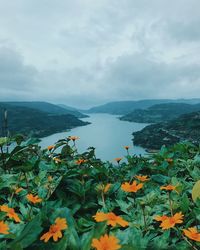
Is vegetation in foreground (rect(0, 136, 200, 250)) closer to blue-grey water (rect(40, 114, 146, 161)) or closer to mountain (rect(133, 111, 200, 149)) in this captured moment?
blue-grey water (rect(40, 114, 146, 161))

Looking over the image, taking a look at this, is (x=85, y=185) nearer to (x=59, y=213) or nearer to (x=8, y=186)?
(x=8, y=186)

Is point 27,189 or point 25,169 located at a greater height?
point 25,169

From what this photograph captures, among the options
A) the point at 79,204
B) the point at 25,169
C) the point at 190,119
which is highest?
the point at 25,169

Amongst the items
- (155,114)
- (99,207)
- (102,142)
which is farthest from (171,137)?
(155,114)

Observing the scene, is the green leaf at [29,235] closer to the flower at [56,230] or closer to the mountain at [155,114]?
the flower at [56,230]

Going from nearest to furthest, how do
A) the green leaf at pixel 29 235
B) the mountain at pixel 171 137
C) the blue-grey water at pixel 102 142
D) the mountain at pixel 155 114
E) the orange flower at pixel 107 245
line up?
1. the orange flower at pixel 107 245
2. the green leaf at pixel 29 235
3. the blue-grey water at pixel 102 142
4. the mountain at pixel 171 137
5. the mountain at pixel 155 114

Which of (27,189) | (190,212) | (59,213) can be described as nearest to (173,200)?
(190,212)

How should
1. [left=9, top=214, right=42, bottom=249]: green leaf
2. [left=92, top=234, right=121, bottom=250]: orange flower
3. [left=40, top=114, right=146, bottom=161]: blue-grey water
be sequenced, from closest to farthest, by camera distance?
[left=92, top=234, right=121, bottom=250]: orange flower → [left=9, top=214, right=42, bottom=249]: green leaf → [left=40, top=114, right=146, bottom=161]: blue-grey water

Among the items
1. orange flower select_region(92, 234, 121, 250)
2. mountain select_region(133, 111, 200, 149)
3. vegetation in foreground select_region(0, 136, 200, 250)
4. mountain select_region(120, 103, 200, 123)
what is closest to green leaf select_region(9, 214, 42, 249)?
vegetation in foreground select_region(0, 136, 200, 250)

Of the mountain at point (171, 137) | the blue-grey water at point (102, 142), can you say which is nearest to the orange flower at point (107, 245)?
the blue-grey water at point (102, 142)
